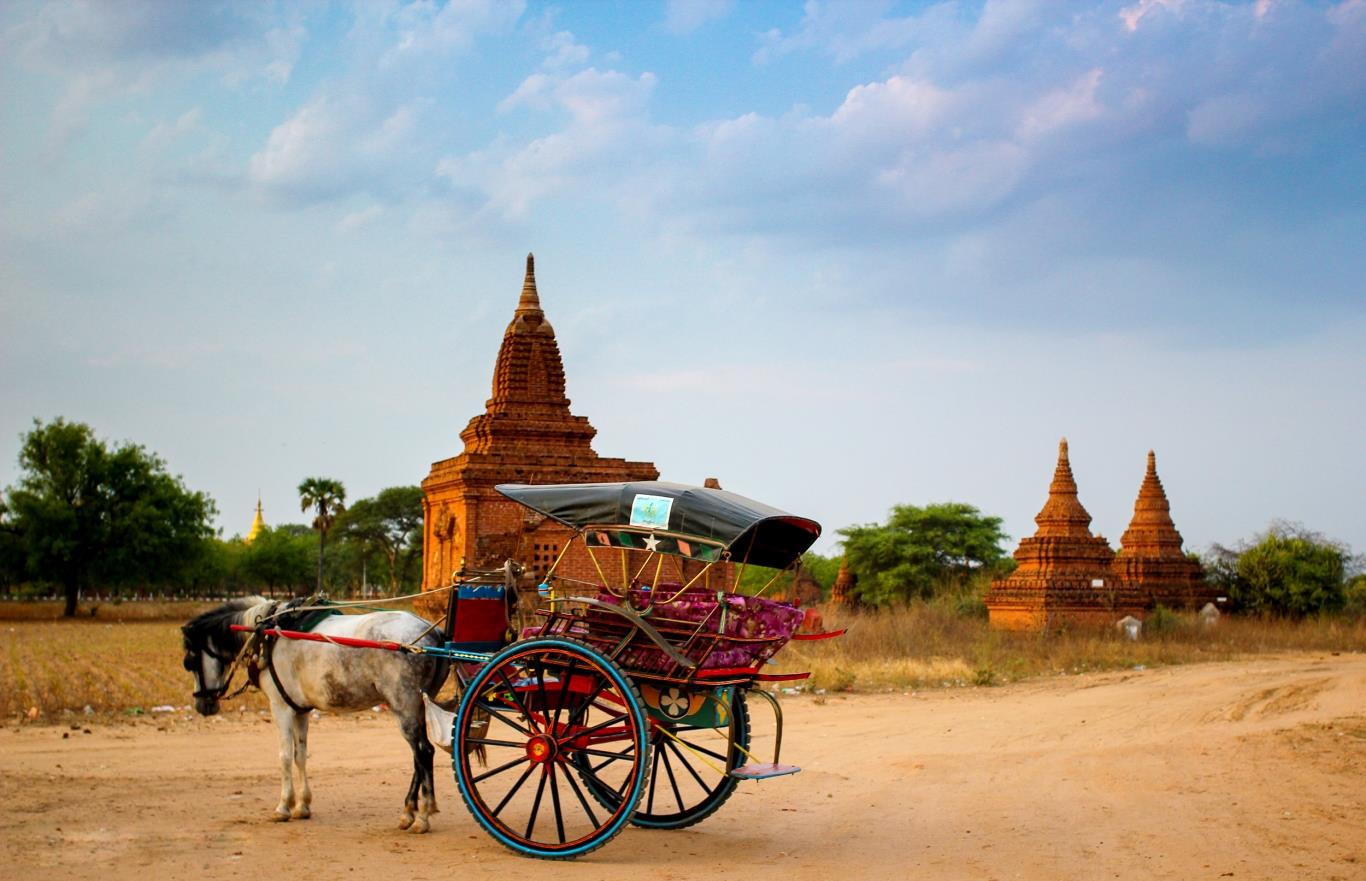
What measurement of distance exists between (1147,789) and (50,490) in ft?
151

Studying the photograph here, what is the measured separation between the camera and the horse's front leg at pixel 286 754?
28.3 feet

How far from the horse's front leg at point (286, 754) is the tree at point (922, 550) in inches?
1528

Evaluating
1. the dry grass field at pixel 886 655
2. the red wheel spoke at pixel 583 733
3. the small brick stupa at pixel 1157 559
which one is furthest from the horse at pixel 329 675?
the small brick stupa at pixel 1157 559

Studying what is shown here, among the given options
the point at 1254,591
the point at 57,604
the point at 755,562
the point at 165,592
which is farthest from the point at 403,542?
the point at 755,562

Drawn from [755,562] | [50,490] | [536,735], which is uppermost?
[50,490]

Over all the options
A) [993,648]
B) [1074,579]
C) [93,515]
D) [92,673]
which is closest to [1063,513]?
[1074,579]

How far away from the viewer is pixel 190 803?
30.4 feet

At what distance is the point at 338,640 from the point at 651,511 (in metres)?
2.31

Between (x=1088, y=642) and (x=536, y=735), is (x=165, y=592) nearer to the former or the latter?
(x=1088, y=642)

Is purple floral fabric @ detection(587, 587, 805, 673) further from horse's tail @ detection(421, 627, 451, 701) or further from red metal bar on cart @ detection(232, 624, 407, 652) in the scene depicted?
red metal bar on cart @ detection(232, 624, 407, 652)

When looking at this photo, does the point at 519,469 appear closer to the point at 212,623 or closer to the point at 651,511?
the point at 212,623

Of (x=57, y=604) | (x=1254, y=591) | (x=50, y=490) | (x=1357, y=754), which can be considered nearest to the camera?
A: (x=1357, y=754)

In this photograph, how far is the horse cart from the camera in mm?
7570

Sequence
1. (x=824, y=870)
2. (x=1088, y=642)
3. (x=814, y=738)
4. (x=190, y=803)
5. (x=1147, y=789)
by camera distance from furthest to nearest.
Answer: (x=1088, y=642), (x=814, y=738), (x=1147, y=789), (x=190, y=803), (x=824, y=870)
